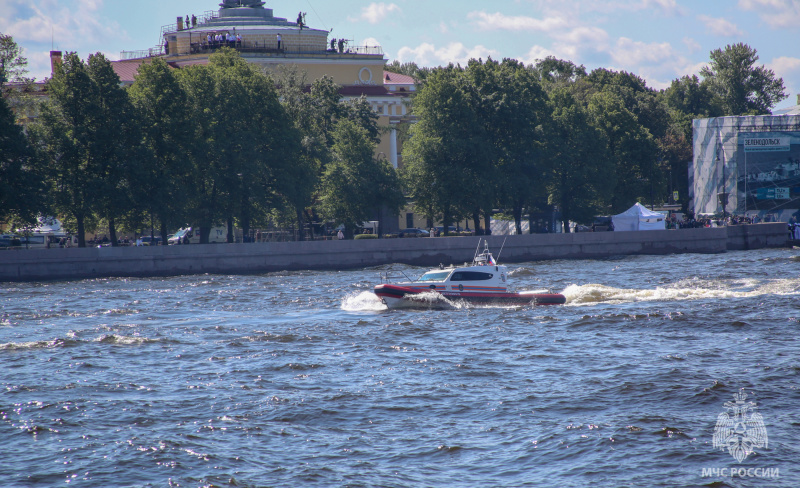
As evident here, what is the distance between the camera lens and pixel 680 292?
34.4m

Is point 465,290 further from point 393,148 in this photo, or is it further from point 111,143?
point 393,148

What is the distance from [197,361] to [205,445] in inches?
306

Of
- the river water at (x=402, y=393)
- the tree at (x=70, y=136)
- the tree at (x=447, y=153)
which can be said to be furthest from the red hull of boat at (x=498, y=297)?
the tree at (x=447, y=153)

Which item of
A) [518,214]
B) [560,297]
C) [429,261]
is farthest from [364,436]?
[518,214]

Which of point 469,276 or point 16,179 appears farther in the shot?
point 16,179

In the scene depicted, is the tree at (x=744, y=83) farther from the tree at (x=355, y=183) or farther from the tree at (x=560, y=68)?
the tree at (x=355, y=183)

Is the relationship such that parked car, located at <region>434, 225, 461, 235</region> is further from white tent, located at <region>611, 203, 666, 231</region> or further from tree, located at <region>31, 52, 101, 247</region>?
tree, located at <region>31, 52, 101, 247</region>

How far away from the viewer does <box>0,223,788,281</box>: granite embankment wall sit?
49500 millimetres

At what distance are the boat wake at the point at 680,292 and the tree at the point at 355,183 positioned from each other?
2921cm

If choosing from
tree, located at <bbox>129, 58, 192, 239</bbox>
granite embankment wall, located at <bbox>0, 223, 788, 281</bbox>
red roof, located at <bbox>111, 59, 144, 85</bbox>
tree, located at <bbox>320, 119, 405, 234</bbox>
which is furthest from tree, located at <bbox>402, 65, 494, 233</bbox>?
red roof, located at <bbox>111, 59, 144, 85</bbox>

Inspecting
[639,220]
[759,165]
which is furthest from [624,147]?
[639,220]

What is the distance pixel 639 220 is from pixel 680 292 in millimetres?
32051

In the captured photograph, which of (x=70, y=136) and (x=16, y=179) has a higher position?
(x=70, y=136)

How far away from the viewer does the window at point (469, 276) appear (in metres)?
32.8
